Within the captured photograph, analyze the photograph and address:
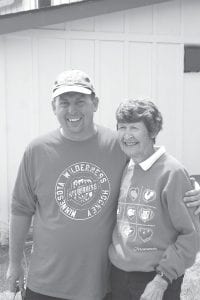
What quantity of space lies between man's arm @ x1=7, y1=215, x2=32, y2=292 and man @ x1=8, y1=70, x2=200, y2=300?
154 millimetres

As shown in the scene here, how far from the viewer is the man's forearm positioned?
8.95ft

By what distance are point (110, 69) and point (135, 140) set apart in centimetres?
441

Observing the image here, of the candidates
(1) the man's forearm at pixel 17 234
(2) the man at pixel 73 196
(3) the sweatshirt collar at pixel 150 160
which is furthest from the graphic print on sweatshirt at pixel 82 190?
(1) the man's forearm at pixel 17 234

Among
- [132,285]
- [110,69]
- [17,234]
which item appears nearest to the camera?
[132,285]

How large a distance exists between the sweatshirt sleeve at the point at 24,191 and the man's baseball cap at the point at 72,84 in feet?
1.24

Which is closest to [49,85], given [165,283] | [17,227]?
[17,227]

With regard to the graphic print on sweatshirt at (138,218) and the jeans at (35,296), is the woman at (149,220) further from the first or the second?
the jeans at (35,296)

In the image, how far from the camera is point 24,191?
262cm

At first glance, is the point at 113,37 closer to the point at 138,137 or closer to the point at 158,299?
the point at 138,137

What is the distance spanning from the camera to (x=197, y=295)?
4.57 meters

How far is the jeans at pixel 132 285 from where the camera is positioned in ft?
7.96

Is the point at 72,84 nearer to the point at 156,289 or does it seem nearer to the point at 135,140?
the point at 135,140

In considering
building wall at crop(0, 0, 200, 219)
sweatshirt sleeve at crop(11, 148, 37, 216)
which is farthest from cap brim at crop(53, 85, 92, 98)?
building wall at crop(0, 0, 200, 219)

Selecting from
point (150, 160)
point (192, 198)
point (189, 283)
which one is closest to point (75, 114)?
point (150, 160)
